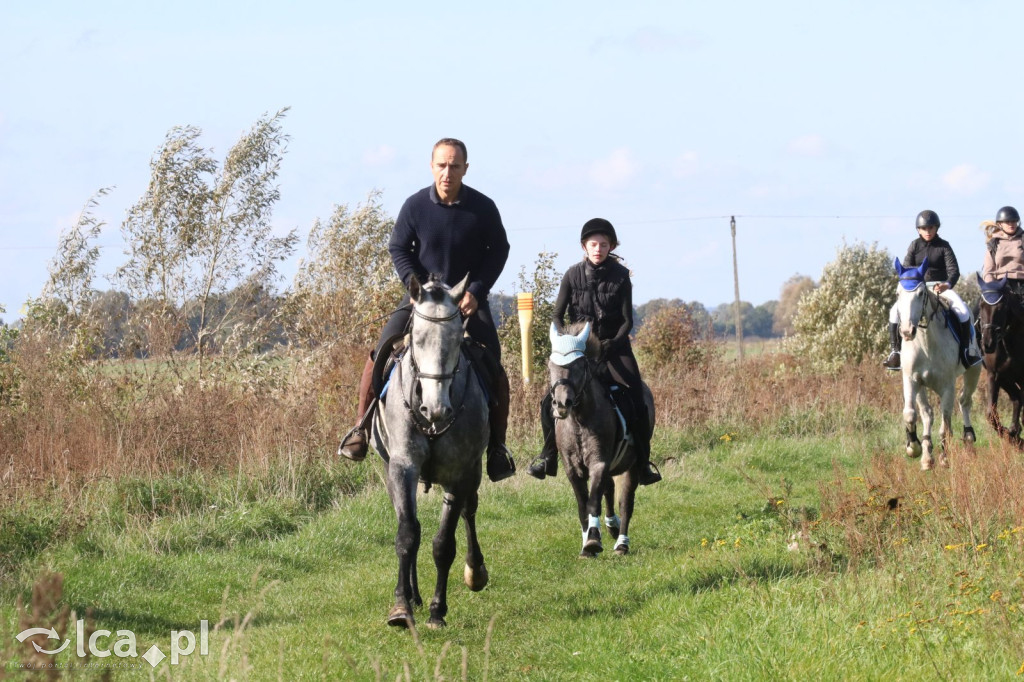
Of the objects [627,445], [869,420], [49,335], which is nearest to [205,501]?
[49,335]

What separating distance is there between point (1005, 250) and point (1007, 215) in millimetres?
523

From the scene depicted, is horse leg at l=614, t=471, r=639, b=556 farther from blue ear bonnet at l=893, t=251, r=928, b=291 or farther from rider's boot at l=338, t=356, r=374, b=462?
blue ear bonnet at l=893, t=251, r=928, b=291

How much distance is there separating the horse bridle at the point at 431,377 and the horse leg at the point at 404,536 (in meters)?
0.30

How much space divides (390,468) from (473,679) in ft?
5.67

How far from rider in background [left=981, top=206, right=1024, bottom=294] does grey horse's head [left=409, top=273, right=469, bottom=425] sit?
1179cm

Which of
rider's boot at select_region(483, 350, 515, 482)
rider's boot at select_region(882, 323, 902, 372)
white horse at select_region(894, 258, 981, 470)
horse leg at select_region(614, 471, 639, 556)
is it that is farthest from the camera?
rider's boot at select_region(882, 323, 902, 372)

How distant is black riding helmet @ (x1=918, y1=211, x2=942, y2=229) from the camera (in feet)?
49.4

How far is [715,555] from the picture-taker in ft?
30.5

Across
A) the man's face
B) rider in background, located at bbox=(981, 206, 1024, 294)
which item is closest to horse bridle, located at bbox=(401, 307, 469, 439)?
the man's face

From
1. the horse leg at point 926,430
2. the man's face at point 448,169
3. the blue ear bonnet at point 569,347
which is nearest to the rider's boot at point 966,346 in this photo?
the horse leg at point 926,430

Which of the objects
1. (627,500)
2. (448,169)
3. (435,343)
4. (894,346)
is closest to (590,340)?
(627,500)

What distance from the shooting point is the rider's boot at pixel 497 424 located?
8.44 meters

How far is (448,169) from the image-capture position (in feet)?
26.9

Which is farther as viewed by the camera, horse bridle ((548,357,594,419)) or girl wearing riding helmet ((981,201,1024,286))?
girl wearing riding helmet ((981,201,1024,286))
